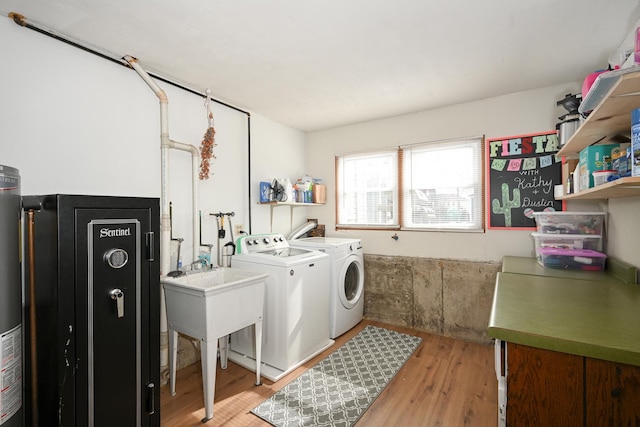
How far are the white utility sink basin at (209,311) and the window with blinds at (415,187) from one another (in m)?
1.82

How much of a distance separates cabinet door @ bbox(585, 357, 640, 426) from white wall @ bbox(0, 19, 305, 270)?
8.70 ft

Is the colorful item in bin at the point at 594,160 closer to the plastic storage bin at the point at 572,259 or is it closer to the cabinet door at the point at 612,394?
the plastic storage bin at the point at 572,259

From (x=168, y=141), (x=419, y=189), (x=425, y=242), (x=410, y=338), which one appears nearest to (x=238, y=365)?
(x=410, y=338)

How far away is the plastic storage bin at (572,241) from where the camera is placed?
7.39 feet

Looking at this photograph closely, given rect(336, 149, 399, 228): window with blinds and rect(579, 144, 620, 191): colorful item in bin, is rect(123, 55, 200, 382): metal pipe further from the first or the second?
rect(579, 144, 620, 191): colorful item in bin

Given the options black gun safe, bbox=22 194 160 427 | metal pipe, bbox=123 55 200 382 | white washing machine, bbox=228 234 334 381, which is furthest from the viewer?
white washing machine, bbox=228 234 334 381

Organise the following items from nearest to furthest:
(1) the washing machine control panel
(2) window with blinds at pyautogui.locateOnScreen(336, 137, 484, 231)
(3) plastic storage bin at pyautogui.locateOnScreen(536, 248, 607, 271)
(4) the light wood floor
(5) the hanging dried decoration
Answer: (4) the light wood floor, (3) plastic storage bin at pyautogui.locateOnScreen(536, 248, 607, 271), (5) the hanging dried decoration, (1) the washing machine control panel, (2) window with blinds at pyautogui.locateOnScreen(336, 137, 484, 231)

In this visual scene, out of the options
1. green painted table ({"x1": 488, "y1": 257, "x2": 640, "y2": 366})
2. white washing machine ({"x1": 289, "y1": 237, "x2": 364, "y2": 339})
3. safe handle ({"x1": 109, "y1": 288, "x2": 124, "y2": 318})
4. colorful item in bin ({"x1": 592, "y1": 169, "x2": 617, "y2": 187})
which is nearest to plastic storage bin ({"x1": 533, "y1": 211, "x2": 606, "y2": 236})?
green painted table ({"x1": 488, "y1": 257, "x2": 640, "y2": 366})

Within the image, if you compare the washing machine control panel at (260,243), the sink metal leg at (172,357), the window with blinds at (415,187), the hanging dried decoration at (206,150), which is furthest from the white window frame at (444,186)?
the sink metal leg at (172,357)

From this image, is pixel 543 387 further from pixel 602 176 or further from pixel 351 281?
pixel 351 281

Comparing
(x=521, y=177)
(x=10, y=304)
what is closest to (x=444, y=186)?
(x=521, y=177)

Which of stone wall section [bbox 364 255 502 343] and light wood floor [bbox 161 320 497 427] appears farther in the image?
stone wall section [bbox 364 255 502 343]

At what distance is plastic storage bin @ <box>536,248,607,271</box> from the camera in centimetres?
216

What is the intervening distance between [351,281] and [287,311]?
4.07ft
